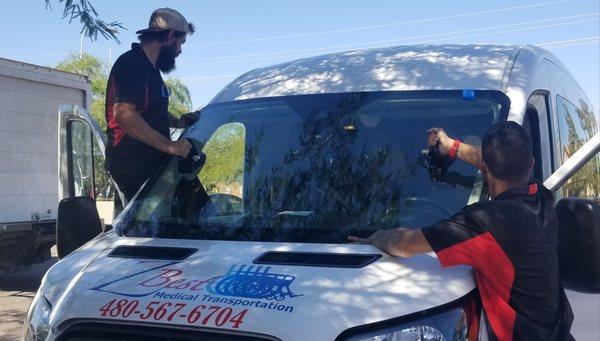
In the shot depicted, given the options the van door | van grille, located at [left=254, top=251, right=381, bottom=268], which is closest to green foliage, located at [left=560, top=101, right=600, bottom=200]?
van grille, located at [left=254, top=251, right=381, bottom=268]

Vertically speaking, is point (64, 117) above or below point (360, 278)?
above

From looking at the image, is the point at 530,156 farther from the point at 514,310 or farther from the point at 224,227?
the point at 224,227

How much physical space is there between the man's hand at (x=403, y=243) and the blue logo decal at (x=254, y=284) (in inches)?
15.8

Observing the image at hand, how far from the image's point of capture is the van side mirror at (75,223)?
3955 millimetres

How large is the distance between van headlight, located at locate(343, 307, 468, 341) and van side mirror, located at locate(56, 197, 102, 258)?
198 cm

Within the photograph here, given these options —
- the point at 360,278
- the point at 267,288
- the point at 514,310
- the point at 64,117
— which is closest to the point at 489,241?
the point at 514,310

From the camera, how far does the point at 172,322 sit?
8.66 ft

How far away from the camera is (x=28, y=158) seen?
10656 millimetres

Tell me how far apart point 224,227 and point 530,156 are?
4.58 ft

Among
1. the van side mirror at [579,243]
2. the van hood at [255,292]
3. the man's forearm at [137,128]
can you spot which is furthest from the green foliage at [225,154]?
the van side mirror at [579,243]

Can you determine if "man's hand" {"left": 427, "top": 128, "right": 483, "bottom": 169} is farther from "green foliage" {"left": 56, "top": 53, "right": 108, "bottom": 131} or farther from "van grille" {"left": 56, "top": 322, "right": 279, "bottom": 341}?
"green foliage" {"left": 56, "top": 53, "right": 108, "bottom": 131}

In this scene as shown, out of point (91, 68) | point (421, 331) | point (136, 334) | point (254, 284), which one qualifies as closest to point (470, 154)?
point (421, 331)

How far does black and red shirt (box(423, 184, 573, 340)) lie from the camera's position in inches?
105

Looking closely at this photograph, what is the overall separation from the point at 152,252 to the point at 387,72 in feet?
4.99
